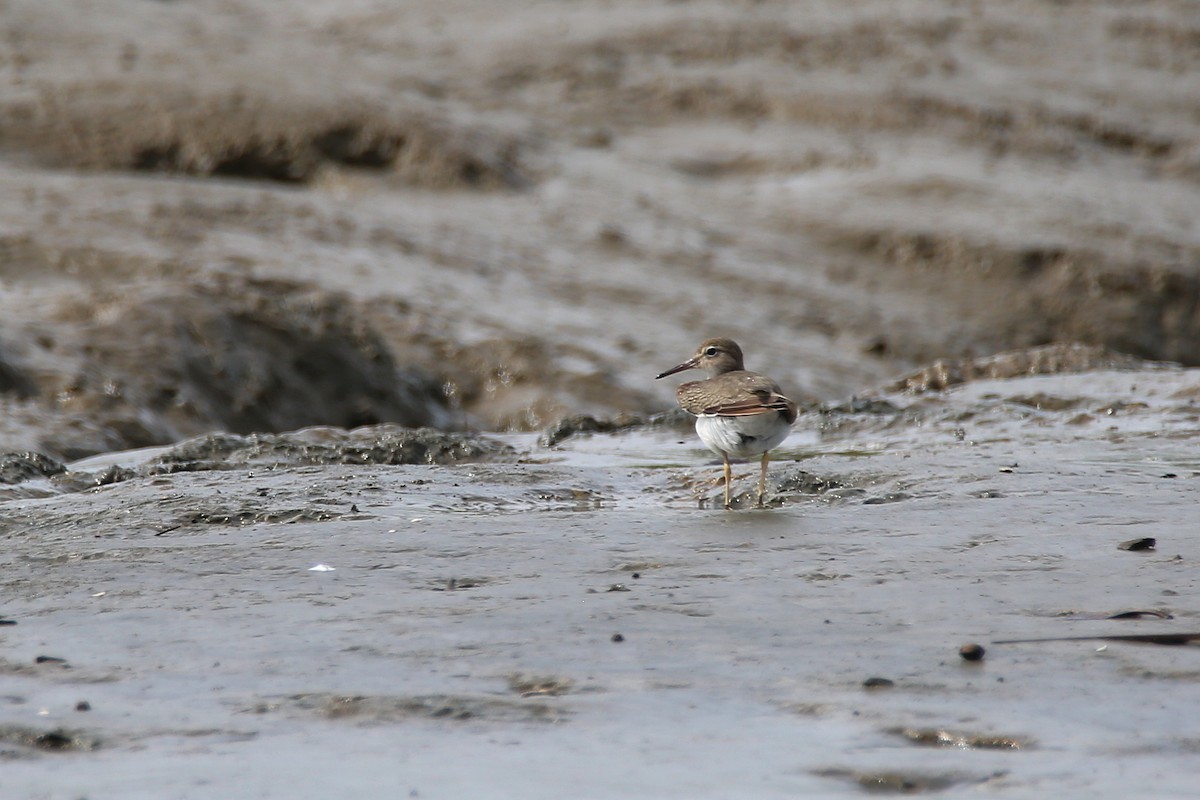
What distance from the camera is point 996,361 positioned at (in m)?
11.3

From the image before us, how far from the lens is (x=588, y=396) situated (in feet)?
40.0

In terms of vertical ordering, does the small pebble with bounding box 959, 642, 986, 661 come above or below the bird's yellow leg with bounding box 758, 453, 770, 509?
above

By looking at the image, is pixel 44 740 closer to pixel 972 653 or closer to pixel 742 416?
pixel 972 653

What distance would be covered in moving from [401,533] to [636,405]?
6.34 m

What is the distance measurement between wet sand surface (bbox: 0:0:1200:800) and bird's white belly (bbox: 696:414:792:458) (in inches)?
10.6

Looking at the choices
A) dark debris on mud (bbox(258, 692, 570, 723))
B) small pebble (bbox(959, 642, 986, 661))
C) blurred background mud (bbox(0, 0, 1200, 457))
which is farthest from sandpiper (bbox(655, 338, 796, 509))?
blurred background mud (bbox(0, 0, 1200, 457))

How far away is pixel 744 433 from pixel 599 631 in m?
2.35

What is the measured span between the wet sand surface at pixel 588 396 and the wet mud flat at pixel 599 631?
0.02m

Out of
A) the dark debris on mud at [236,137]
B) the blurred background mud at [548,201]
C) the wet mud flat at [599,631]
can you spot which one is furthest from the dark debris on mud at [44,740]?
the dark debris on mud at [236,137]

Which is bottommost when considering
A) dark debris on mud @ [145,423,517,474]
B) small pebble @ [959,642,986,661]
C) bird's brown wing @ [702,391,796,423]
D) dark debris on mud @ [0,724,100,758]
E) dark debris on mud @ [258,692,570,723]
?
dark debris on mud @ [145,423,517,474]

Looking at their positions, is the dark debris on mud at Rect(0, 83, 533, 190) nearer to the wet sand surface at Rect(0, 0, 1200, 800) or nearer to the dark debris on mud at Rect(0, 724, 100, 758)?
the wet sand surface at Rect(0, 0, 1200, 800)

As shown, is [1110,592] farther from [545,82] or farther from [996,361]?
[545,82]

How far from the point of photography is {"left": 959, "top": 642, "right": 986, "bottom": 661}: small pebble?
4.23m

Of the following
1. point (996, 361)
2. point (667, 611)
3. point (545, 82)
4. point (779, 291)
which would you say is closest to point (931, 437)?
point (996, 361)
